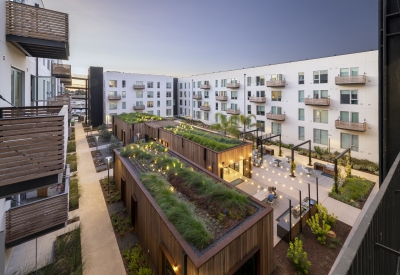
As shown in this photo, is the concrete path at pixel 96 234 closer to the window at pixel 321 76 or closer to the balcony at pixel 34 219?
the balcony at pixel 34 219

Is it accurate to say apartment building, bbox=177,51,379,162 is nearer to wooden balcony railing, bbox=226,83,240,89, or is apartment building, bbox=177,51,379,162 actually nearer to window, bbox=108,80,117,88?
wooden balcony railing, bbox=226,83,240,89

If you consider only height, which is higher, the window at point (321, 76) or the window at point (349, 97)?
the window at point (321, 76)

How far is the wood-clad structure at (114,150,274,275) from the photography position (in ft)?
15.0

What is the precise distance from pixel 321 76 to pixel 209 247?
855 inches

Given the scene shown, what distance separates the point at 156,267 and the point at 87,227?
4.54 metres

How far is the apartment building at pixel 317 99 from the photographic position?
17.2 m

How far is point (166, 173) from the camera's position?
8930 millimetres

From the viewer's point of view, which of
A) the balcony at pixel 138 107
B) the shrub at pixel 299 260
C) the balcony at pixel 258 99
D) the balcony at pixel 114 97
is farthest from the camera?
the balcony at pixel 138 107

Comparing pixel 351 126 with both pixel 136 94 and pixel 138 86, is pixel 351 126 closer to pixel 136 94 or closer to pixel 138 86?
pixel 138 86

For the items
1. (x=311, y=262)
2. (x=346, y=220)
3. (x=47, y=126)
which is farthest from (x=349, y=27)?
(x=47, y=126)

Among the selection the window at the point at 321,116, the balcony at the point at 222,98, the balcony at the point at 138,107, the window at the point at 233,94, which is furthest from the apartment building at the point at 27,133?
the balcony at the point at 138,107

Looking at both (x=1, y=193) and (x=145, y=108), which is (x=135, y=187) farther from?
(x=145, y=108)

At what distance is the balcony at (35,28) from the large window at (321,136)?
74.4 ft

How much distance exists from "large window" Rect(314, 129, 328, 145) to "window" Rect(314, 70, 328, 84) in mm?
5187
